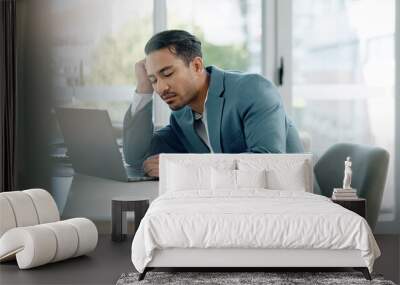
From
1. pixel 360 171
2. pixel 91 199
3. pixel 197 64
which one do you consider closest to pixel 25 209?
pixel 91 199

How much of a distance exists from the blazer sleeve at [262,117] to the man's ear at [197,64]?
0.44m

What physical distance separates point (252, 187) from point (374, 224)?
1.58 m

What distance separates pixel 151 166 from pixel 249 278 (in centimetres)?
256

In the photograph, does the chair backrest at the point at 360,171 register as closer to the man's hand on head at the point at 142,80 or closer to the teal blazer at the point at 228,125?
the teal blazer at the point at 228,125

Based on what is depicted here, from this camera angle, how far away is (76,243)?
5914 mm

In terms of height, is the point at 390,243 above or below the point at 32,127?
below

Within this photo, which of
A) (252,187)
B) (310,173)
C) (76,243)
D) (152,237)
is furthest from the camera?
(310,173)

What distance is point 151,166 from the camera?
24.5 feet

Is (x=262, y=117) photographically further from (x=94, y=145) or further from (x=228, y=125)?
(x=94, y=145)

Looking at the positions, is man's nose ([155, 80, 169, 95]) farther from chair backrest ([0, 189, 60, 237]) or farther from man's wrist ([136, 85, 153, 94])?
chair backrest ([0, 189, 60, 237])

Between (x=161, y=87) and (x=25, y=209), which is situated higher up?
(x=161, y=87)

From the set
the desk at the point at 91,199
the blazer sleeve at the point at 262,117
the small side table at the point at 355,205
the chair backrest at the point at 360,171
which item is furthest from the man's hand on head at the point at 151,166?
the small side table at the point at 355,205

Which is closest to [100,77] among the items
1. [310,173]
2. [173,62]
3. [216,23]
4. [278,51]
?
[173,62]

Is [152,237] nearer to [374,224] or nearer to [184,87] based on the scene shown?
[184,87]
